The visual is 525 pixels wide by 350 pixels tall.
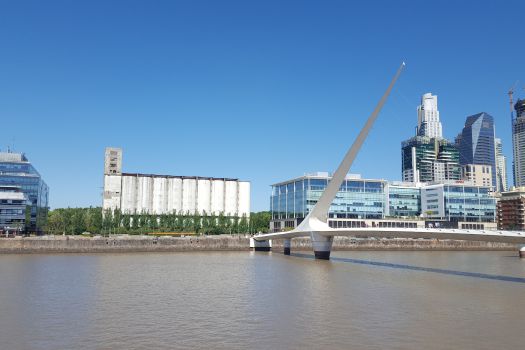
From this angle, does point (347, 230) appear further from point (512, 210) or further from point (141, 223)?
point (512, 210)

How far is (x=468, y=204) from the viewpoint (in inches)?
4481

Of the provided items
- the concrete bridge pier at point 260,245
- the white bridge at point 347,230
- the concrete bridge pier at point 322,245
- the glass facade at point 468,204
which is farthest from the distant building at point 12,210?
the glass facade at point 468,204

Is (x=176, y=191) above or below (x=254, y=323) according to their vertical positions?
above

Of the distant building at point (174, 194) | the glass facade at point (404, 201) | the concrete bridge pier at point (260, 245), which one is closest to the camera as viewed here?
the concrete bridge pier at point (260, 245)

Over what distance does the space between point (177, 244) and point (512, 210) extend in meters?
105

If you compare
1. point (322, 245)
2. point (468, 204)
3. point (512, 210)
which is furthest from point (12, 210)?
point (512, 210)

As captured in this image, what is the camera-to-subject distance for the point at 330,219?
99750mm

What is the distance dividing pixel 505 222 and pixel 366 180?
55878 millimetres

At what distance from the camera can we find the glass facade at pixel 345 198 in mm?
102000

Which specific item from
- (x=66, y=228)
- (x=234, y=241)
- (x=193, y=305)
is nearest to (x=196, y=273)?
(x=193, y=305)

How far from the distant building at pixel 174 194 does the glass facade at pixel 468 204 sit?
154ft

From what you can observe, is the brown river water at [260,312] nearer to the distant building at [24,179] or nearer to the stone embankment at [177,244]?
the stone embankment at [177,244]

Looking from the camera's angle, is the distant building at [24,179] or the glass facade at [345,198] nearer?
the distant building at [24,179]

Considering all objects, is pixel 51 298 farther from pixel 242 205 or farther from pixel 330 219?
pixel 242 205
